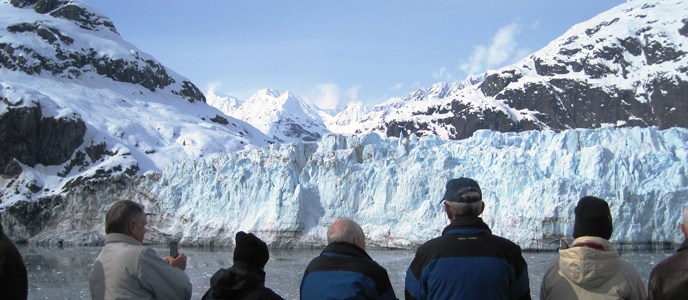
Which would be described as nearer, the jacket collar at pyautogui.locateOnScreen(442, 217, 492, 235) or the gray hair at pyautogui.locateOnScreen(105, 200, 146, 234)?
the jacket collar at pyautogui.locateOnScreen(442, 217, 492, 235)

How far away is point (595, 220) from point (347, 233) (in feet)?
4.57

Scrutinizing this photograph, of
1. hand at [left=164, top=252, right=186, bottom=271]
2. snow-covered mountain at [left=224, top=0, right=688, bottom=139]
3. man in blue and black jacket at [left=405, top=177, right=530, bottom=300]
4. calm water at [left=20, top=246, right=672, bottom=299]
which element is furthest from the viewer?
snow-covered mountain at [left=224, top=0, right=688, bottom=139]

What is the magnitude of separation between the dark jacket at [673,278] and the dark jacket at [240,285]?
77.8 inches

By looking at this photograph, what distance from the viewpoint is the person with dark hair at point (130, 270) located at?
3729 mm

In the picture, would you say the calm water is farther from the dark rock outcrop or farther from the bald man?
the dark rock outcrop

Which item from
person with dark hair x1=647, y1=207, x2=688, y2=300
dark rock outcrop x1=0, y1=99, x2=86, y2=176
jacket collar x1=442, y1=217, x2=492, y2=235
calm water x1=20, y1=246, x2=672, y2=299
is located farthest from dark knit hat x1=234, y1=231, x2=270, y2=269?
dark rock outcrop x1=0, y1=99, x2=86, y2=176

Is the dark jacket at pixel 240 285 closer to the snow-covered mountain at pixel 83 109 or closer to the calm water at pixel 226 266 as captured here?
the calm water at pixel 226 266

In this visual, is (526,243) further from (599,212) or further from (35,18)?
(35,18)

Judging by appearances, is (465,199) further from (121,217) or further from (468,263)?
(121,217)

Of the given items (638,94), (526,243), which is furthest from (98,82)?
(638,94)

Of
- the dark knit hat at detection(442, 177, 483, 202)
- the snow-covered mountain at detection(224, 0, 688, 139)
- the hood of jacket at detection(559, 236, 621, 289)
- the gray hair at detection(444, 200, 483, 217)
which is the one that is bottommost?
the hood of jacket at detection(559, 236, 621, 289)

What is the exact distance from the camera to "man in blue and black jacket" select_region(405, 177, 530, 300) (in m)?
3.38

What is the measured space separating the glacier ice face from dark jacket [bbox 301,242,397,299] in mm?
28935

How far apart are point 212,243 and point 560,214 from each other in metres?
20.0
